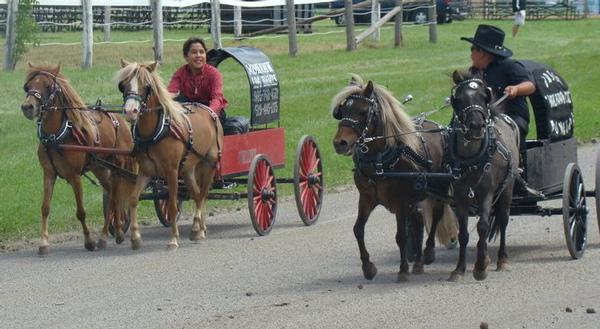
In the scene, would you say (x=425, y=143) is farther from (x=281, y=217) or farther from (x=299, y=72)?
(x=299, y=72)

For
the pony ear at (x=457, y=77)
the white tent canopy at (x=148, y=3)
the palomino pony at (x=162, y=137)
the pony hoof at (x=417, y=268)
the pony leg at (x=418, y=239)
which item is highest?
the white tent canopy at (x=148, y=3)

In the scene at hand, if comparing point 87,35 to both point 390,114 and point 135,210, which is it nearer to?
point 135,210

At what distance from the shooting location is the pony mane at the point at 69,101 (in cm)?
1323

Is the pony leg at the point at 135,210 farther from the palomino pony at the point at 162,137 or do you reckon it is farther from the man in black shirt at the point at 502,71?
the man in black shirt at the point at 502,71

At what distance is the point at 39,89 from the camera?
13.1 m

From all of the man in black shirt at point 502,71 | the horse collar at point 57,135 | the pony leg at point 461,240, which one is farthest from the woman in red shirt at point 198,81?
the pony leg at point 461,240

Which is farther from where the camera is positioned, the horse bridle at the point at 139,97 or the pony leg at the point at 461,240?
the horse bridle at the point at 139,97

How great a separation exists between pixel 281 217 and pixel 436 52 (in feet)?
68.3

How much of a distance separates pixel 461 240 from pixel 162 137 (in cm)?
357

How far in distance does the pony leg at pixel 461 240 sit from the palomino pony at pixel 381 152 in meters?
0.35

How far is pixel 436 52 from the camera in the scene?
1399 inches

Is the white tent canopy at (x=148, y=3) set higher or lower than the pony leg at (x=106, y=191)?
→ higher

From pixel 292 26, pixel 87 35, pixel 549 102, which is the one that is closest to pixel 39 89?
pixel 549 102

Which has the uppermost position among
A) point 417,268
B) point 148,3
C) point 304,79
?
point 148,3
